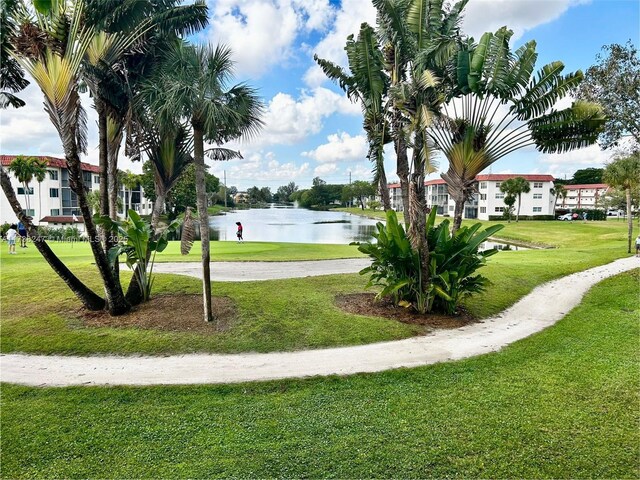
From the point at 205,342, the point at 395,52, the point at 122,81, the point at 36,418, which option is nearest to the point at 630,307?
the point at 395,52

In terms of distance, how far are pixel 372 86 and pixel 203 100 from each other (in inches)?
169

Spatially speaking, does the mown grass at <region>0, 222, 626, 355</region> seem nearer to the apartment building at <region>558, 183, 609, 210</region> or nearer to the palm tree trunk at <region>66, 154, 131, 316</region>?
the palm tree trunk at <region>66, 154, 131, 316</region>

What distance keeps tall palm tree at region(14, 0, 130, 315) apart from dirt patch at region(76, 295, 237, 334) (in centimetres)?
277

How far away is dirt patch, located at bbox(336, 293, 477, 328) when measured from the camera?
8.80 meters

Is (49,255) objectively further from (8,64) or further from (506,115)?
(506,115)

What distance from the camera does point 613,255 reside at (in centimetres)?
2053

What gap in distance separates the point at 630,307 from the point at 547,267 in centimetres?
646

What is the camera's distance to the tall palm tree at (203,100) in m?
6.84

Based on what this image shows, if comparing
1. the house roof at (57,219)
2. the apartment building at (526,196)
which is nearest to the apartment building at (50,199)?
the house roof at (57,219)

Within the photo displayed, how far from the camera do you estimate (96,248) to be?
8.01m

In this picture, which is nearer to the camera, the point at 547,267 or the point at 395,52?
the point at 395,52

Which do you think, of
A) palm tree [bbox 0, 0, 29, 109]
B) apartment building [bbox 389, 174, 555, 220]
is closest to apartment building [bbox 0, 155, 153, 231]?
palm tree [bbox 0, 0, 29, 109]

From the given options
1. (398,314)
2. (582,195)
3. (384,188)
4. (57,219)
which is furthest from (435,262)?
(582,195)

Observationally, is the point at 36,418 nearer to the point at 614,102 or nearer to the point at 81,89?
the point at 81,89
